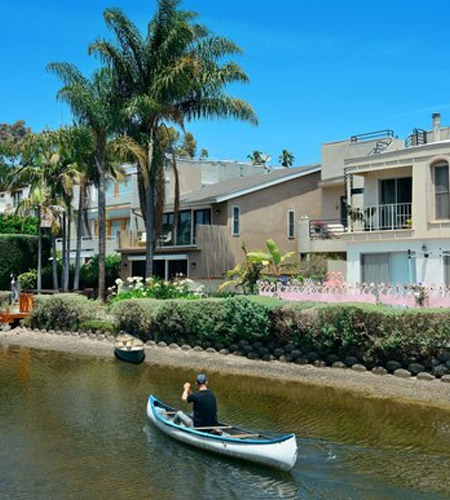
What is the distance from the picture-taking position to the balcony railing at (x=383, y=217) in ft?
97.3

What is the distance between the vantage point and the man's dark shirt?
14.1 metres

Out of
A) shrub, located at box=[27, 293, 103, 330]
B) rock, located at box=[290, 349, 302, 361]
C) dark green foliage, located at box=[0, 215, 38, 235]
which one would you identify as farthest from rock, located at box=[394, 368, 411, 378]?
dark green foliage, located at box=[0, 215, 38, 235]

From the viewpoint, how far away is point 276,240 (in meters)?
42.7

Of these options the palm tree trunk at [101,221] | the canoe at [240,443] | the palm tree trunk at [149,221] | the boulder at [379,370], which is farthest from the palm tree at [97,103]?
the canoe at [240,443]

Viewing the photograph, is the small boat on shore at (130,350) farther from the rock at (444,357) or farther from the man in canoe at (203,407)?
the man in canoe at (203,407)

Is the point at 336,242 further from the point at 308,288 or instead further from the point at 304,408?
the point at 304,408

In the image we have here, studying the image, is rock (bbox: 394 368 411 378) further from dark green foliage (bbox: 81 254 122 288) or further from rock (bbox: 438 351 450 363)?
dark green foliage (bbox: 81 254 122 288)

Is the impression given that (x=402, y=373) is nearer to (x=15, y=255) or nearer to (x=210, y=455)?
(x=210, y=455)

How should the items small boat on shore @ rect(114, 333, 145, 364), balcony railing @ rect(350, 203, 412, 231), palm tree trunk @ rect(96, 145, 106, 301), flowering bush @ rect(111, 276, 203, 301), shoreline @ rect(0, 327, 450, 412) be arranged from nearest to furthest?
shoreline @ rect(0, 327, 450, 412) < small boat on shore @ rect(114, 333, 145, 364) < balcony railing @ rect(350, 203, 412, 231) < flowering bush @ rect(111, 276, 203, 301) < palm tree trunk @ rect(96, 145, 106, 301)

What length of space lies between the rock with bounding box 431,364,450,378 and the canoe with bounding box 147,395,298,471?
8845 millimetres

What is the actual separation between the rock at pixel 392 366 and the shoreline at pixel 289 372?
1.06 ft

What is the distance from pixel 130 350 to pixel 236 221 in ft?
54.4

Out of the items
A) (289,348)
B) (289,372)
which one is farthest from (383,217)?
(289,372)

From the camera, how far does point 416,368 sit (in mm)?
20609
